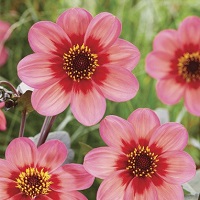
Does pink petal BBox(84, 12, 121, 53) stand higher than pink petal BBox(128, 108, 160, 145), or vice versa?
pink petal BBox(84, 12, 121, 53)

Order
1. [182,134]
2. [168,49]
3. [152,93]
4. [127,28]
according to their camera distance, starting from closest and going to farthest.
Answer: [182,134] < [168,49] < [152,93] < [127,28]

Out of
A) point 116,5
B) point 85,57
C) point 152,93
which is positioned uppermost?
point 85,57

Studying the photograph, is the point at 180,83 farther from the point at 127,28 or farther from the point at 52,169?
the point at 127,28

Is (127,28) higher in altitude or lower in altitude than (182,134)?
lower

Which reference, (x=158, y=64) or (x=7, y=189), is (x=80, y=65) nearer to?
(x=7, y=189)

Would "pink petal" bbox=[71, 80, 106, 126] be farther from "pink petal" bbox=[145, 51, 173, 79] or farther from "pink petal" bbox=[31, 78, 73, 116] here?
"pink petal" bbox=[145, 51, 173, 79]

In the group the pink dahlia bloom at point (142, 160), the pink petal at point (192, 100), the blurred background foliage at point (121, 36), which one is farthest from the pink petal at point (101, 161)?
the blurred background foliage at point (121, 36)

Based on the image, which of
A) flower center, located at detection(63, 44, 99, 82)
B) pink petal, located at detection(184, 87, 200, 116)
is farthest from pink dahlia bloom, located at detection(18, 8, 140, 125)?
pink petal, located at detection(184, 87, 200, 116)

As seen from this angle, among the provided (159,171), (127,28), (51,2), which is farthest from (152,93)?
(159,171)
